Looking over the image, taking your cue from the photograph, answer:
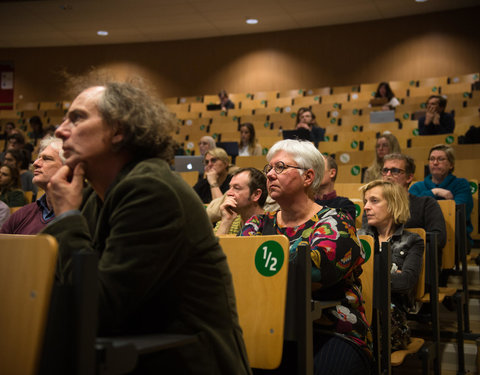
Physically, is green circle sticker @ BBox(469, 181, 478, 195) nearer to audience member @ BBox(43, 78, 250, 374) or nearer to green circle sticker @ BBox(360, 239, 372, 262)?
green circle sticker @ BBox(360, 239, 372, 262)

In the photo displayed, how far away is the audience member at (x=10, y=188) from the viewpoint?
12.9 feet

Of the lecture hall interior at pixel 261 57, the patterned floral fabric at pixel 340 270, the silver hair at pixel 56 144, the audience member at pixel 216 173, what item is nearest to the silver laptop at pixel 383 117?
the lecture hall interior at pixel 261 57

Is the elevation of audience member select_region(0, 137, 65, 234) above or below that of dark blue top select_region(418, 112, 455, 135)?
below

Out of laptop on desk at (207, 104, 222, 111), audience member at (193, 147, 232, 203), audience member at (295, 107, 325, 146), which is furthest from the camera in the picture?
laptop on desk at (207, 104, 222, 111)

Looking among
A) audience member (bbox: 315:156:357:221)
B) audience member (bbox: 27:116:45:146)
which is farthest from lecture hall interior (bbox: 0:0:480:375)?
audience member (bbox: 315:156:357:221)

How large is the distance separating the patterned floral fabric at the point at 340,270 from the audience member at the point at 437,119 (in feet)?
13.9

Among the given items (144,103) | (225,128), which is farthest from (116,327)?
(225,128)

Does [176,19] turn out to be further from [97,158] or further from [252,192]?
[97,158]

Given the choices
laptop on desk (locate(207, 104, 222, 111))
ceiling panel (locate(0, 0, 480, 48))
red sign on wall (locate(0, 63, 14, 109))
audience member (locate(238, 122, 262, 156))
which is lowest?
audience member (locate(238, 122, 262, 156))

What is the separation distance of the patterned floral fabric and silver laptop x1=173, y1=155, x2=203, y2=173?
3298 millimetres

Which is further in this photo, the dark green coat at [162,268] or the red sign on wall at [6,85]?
the red sign on wall at [6,85]

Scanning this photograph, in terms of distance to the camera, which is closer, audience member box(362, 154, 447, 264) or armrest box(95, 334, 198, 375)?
armrest box(95, 334, 198, 375)

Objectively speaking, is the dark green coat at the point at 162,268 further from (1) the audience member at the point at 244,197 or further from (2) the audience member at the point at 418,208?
(2) the audience member at the point at 418,208

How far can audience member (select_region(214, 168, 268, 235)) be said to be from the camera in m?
2.52
